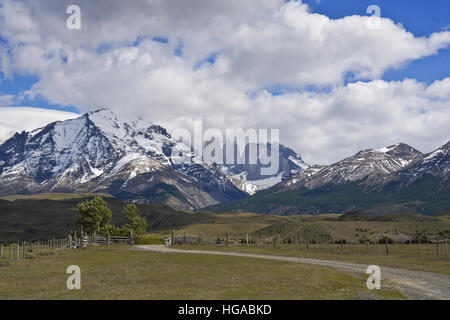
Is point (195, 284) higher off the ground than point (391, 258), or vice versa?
point (195, 284)

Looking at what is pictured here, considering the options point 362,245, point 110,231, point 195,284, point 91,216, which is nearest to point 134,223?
point 91,216

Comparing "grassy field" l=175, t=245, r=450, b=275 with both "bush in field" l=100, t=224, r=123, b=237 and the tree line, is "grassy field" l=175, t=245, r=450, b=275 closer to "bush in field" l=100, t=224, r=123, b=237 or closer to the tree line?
"bush in field" l=100, t=224, r=123, b=237

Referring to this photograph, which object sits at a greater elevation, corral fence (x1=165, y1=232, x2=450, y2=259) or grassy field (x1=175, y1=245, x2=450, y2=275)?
grassy field (x1=175, y1=245, x2=450, y2=275)

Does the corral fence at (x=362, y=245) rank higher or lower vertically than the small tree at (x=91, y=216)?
lower

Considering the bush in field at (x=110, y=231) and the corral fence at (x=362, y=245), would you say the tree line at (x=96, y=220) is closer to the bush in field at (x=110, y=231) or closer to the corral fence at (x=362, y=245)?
the bush in field at (x=110, y=231)

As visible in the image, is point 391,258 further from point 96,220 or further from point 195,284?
point 96,220

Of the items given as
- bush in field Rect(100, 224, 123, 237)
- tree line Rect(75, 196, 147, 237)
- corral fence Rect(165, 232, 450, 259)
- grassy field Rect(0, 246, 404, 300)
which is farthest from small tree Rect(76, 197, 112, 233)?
grassy field Rect(0, 246, 404, 300)

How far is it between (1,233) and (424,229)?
572 ft

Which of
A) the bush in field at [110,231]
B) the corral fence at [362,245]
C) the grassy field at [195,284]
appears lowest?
the corral fence at [362,245]

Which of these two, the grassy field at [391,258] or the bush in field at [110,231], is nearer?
the grassy field at [391,258]

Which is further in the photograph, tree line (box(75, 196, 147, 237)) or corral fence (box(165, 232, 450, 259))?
tree line (box(75, 196, 147, 237))

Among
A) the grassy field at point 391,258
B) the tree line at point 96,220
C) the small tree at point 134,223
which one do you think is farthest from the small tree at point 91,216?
the grassy field at point 391,258

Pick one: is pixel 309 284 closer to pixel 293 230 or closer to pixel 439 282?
pixel 439 282

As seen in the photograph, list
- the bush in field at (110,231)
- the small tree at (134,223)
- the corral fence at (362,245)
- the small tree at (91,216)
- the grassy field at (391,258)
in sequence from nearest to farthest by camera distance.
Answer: the grassy field at (391,258), the corral fence at (362,245), the bush in field at (110,231), the small tree at (91,216), the small tree at (134,223)
